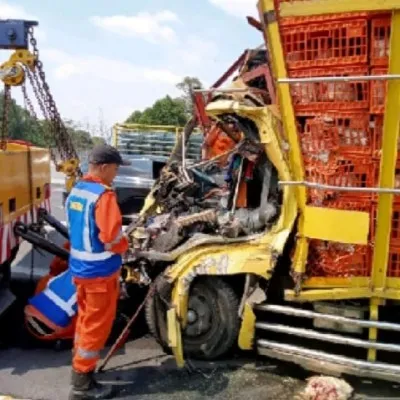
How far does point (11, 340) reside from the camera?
4625 millimetres

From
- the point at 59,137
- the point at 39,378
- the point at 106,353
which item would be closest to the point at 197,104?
the point at 59,137

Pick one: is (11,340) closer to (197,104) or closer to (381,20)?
(197,104)

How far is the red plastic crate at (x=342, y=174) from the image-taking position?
3504 millimetres

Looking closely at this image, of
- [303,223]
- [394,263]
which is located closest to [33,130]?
[303,223]

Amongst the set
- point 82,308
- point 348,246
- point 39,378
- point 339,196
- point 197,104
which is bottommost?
point 39,378

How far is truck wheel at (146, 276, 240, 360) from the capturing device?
4152 millimetres

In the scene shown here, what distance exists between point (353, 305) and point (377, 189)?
814mm

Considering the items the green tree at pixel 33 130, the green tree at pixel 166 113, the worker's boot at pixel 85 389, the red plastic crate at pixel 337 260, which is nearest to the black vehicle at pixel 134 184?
the green tree at pixel 33 130

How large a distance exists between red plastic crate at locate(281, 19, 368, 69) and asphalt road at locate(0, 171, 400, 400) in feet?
6.45

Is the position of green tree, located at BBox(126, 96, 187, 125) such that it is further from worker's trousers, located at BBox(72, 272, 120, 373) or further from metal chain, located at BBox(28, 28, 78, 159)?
worker's trousers, located at BBox(72, 272, 120, 373)

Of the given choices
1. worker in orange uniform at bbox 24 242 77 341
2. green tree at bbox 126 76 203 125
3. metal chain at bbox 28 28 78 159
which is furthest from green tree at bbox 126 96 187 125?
worker in orange uniform at bbox 24 242 77 341

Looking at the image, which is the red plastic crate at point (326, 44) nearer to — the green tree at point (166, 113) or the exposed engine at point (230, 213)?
the exposed engine at point (230, 213)

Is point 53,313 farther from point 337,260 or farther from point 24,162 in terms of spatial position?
point 337,260

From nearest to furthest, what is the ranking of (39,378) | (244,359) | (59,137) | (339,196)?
1. (339,196)
2. (39,378)
3. (244,359)
4. (59,137)
